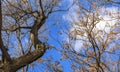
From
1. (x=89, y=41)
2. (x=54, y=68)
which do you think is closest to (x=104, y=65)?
(x=89, y=41)

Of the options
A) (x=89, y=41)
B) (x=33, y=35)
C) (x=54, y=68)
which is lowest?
(x=54, y=68)

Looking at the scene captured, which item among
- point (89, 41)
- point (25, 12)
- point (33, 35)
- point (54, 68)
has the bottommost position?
point (54, 68)

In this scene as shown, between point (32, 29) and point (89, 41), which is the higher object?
point (32, 29)

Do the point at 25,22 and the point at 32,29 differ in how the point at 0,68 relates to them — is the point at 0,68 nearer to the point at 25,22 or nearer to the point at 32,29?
the point at 32,29

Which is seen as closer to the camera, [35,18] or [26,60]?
[26,60]

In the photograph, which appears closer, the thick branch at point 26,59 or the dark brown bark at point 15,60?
the dark brown bark at point 15,60

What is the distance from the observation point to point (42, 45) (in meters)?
9.02

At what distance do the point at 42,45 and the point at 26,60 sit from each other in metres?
0.77

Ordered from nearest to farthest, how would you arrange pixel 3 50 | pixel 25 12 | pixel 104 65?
pixel 3 50 → pixel 25 12 → pixel 104 65

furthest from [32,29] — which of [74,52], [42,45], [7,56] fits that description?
[74,52]

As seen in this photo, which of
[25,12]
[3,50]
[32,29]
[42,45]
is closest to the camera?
[3,50]

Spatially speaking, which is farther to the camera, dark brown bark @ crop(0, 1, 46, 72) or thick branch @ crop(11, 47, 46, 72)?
thick branch @ crop(11, 47, 46, 72)

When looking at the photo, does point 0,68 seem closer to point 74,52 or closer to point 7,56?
point 7,56

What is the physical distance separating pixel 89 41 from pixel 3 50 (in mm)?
5554
